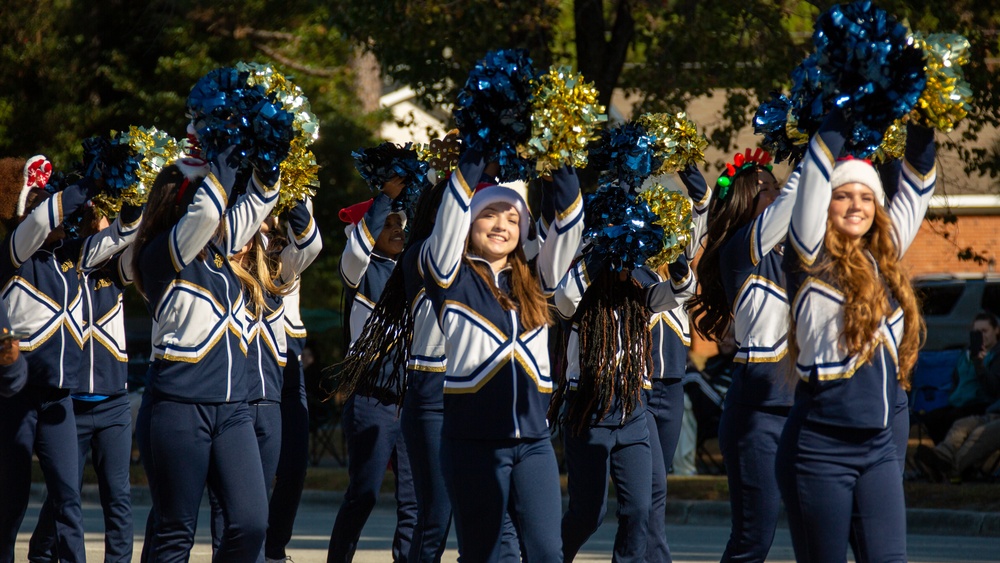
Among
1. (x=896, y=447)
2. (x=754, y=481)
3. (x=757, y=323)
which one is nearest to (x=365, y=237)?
(x=757, y=323)

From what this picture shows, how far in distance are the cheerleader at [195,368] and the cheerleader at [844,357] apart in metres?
2.01

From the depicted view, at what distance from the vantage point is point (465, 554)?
15.9ft

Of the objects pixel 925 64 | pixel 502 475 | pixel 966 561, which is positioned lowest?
pixel 966 561

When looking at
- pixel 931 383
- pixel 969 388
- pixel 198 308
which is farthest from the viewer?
pixel 931 383

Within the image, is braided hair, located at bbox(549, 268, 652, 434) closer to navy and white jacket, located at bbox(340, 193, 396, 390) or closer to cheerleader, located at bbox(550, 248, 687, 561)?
cheerleader, located at bbox(550, 248, 687, 561)

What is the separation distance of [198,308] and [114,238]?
124 cm

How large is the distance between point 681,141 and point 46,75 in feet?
44.2

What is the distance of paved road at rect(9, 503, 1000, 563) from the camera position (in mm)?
8555

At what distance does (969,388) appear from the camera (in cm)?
1222

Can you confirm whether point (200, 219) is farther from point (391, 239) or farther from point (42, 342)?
point (391, 239)

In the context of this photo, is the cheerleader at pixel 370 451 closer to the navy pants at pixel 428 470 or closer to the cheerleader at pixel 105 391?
the navy pants at pixel 428 470

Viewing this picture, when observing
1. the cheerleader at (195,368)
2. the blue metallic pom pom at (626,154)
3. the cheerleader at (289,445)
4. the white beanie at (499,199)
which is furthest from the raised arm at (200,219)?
the blue metallic pom pom at (626,154)

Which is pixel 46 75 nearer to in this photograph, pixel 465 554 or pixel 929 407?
pixel 929 407

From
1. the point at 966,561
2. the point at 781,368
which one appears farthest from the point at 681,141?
the point at 966,561
